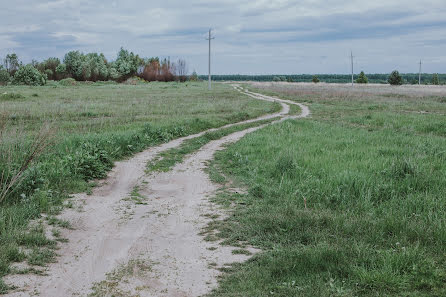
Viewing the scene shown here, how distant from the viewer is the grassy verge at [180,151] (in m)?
11.5

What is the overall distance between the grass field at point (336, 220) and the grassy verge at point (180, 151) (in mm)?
1366

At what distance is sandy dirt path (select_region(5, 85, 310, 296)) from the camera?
190 inches

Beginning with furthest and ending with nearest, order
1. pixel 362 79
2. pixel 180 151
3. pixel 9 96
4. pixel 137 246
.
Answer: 1. pixel 362 79
2. pixel 9 96
3. pixel 180 151
4. pixel 137 246

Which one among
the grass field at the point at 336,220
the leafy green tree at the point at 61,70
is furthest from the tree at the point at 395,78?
the grass field at the point at 336,220

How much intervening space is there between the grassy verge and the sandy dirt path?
5.13ft

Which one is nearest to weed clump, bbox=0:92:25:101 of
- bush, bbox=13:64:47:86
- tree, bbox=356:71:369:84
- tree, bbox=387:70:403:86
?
bush, bbox=13:64:47:86

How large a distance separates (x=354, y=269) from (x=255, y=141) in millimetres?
10128

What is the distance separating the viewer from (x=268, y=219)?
22.5 ft

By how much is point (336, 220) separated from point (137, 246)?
336cm

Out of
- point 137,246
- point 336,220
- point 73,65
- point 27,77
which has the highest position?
point 73,65

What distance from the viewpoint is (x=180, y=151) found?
45.0ft

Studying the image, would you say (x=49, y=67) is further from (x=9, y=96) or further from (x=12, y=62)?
(x=9, y=96)

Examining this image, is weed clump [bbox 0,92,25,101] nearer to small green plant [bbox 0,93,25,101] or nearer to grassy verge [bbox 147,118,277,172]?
small green plant [bbox 0,93,25,101]

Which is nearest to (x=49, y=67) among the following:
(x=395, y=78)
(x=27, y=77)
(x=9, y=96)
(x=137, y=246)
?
(x=27, y=77)
